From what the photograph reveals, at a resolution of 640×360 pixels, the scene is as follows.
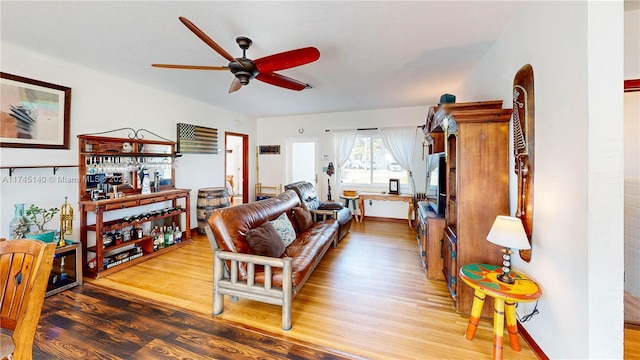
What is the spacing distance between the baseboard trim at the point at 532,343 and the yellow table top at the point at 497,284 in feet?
1.47

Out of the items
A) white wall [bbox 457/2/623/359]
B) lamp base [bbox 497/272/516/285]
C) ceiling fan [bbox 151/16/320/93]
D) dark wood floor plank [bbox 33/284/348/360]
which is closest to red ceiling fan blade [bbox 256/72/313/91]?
ceiling fan [bbox 151/16/320/93]

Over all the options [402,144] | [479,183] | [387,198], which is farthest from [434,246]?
[402,144]

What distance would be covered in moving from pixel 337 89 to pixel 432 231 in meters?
2.52

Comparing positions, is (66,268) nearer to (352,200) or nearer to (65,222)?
(65,222)

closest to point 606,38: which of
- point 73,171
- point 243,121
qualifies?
point 73,171

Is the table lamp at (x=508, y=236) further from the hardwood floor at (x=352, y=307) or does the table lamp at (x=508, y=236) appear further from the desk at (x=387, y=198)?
the desk at (x=387, y=198)

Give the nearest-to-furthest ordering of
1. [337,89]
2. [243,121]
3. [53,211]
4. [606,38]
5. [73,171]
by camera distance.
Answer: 1. [606,38]
2. [53,211]
3. [73,171]
4. [337,89]
5. [243,121]

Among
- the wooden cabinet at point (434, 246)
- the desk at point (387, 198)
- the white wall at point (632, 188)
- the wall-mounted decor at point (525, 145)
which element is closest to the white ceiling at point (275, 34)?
the wall-mounted decor at point (525, 145)

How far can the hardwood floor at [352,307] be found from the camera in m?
1.76

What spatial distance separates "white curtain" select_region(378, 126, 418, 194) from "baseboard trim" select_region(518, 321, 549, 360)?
3.53 m

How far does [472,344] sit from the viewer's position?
5.83ft

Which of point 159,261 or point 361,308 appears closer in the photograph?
point 361,308

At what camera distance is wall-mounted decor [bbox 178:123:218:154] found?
13.9 ft

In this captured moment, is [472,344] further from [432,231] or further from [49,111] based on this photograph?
[49,111]
